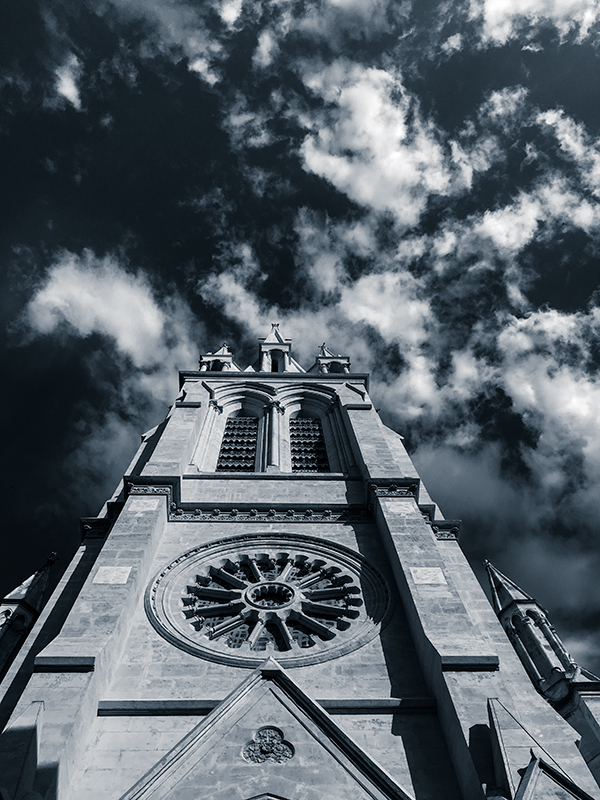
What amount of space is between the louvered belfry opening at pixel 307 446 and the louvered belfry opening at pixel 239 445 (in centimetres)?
163

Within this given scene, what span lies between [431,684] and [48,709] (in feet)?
21.6

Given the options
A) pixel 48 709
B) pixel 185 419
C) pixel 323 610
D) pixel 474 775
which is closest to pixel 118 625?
pixel 48 709

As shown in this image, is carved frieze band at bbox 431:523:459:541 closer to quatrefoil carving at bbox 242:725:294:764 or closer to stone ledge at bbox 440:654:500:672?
stone ledge at bbox 440:654:500:672

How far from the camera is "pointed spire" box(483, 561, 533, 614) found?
49.2ft

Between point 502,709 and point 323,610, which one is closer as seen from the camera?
point 502,709

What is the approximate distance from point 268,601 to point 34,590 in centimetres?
568

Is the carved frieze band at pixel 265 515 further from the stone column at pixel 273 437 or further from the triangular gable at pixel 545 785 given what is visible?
the triangular gable at pixel 545 785

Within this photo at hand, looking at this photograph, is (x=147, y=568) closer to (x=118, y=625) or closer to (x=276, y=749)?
(x=118, y=625)

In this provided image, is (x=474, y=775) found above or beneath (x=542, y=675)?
beneath

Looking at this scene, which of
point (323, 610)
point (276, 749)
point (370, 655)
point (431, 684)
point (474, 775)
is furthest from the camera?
point (323, 610)

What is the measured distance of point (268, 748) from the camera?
955 cm

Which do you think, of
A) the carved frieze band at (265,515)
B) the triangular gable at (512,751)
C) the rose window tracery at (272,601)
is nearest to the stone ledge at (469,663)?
the triangular gable at (512,751)

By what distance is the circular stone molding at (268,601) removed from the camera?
12.8 m

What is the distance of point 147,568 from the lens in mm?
14641
